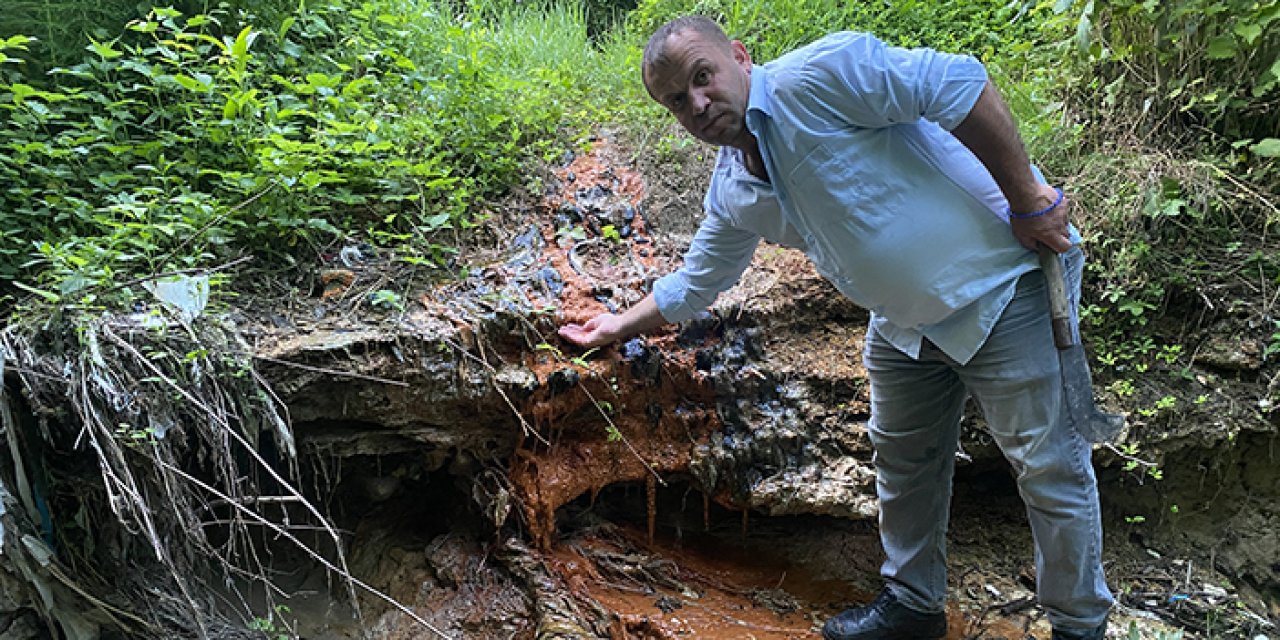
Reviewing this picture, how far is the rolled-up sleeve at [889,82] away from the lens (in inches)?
66.9

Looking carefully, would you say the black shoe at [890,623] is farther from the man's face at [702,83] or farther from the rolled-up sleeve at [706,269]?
the man's face at [702,83]

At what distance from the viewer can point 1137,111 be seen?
3105mm

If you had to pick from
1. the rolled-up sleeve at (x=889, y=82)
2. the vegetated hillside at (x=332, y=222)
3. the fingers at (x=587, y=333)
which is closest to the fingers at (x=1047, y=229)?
the rolled-up sleeve at (x=889, y=82)

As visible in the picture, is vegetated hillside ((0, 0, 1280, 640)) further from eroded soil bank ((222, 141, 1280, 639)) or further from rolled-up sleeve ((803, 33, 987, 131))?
rolled-up sleeve ((803, 33, 987, 131))

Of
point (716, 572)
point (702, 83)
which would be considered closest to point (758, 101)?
point (702, 83)

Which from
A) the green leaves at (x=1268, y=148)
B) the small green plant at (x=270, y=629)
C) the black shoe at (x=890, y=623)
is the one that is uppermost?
the green leaves at (x=1268, y=148)

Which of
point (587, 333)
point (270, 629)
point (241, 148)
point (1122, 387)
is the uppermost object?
point (241, 148)

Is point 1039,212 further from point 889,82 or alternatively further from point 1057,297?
point 889,82

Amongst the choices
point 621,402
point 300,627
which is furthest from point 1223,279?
point 300,627

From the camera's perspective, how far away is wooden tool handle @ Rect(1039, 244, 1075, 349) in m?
1.87

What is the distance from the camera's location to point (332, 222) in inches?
109

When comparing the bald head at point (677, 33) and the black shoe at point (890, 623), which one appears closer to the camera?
the bald head at point (677, 33)

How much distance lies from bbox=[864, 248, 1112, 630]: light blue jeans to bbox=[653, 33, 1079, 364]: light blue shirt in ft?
0.32

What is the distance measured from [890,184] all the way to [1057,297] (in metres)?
0.52
